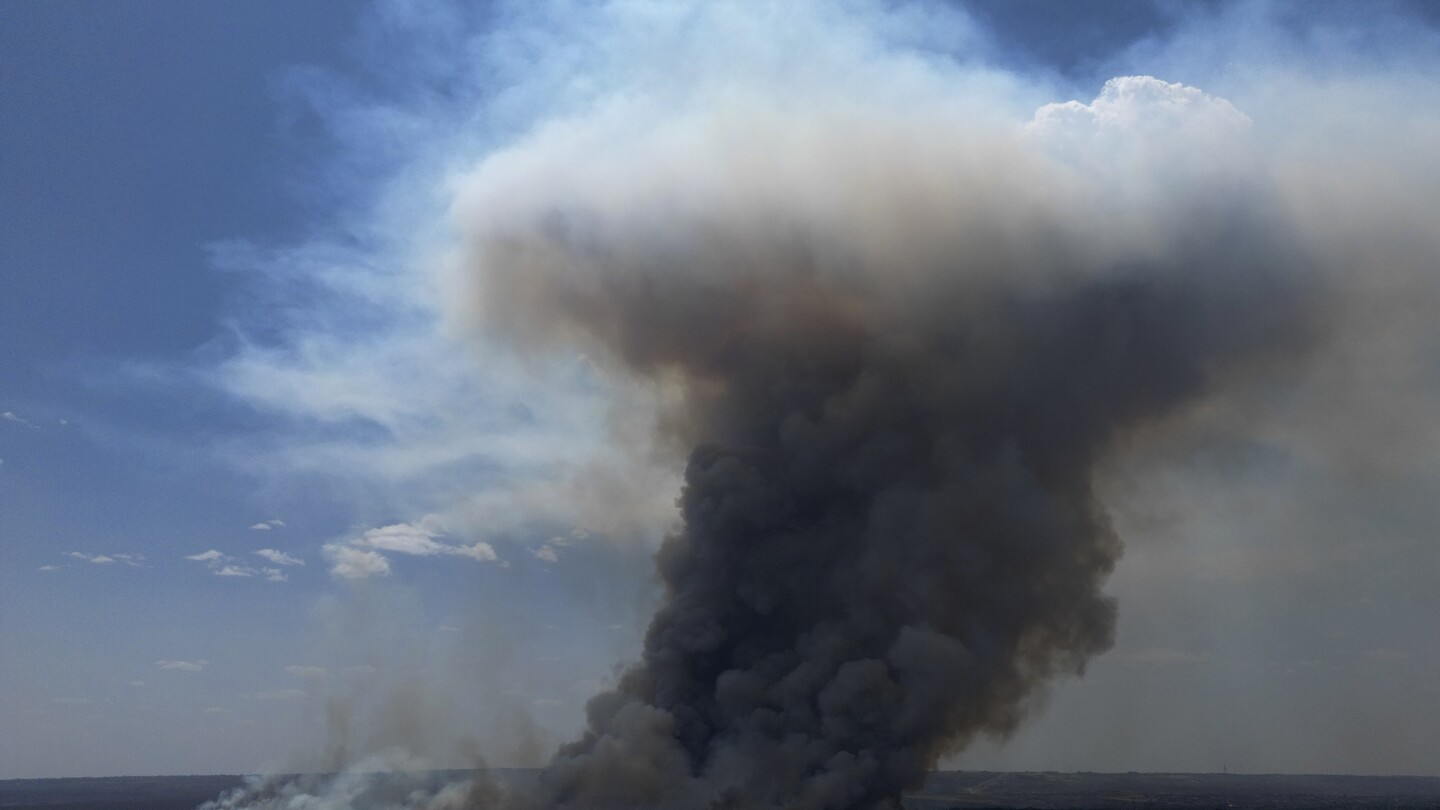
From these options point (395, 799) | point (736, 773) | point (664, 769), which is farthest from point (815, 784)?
point (395, 799)

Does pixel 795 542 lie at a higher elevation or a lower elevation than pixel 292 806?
higher

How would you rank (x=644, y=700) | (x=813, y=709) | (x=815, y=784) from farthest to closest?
(x=644, y=700)
(x=813, y=709)
(x=815, y=784)

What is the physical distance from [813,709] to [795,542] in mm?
15675

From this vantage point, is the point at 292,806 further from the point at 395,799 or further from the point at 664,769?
the point at 664,769

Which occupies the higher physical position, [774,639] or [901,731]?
[774,639]

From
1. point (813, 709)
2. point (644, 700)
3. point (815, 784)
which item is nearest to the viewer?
point (815, 784)

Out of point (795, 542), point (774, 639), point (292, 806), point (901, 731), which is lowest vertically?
point (292, 806)

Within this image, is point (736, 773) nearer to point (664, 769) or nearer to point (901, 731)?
point (664, 769)

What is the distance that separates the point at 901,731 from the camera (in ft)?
281

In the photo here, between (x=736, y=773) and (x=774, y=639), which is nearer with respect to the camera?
(x=736, y=773)

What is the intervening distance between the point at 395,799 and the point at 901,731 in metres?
47.4

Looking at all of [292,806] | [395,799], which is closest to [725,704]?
[395,799]

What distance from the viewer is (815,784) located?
83188 mm

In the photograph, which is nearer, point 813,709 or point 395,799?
point 813,709
